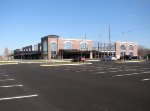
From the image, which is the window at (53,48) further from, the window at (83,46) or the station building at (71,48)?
the window at (83,46)

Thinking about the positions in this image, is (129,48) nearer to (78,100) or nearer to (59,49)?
(59,49)

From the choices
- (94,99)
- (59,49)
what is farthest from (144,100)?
(59,49)

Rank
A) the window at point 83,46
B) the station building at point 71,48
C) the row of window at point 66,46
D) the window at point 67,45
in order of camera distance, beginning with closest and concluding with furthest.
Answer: the station building at point 71,48 < the row of window at point 66,46 < the window at point 67,45 < the window at point 83,46

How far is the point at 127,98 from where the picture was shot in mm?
9453

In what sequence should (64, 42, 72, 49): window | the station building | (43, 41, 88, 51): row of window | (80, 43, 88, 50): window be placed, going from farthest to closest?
(80, 43, 88, 50): window → (64, 42, 72, 49): window → (43, 41, 88, 51): row of window → the station building

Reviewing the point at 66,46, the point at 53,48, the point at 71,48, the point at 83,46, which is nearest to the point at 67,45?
the point at 66,46

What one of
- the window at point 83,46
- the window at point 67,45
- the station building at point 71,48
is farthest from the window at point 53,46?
the window at point 83,46

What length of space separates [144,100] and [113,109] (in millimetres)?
1899

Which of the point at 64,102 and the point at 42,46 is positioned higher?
the point at 42,46

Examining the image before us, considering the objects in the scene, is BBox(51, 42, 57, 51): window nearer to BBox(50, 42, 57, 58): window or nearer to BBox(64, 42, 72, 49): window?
BBox(50, 42, 57, 58): window

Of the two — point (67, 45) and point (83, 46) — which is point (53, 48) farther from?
point (83, 46)

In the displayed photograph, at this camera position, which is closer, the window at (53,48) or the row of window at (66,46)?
the window at (53,48)

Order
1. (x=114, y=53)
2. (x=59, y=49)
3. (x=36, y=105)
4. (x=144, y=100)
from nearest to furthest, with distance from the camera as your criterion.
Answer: (x=36, y=105) → (x=144, y=100) → (x=59, y=49) → (x=114, y=53)

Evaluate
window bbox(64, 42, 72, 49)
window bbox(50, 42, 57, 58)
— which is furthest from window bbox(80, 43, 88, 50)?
window bbox(50, 42, 57, 58)
